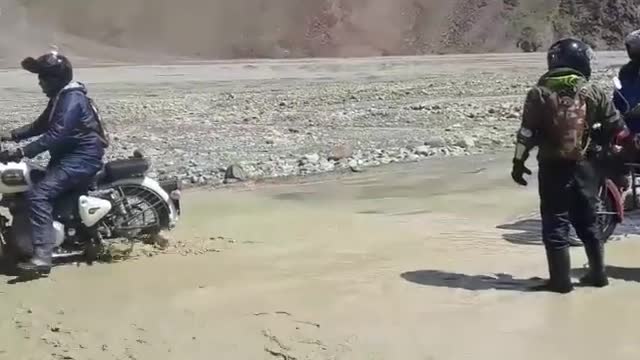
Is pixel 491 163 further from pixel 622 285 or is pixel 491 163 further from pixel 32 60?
pixel 32 60

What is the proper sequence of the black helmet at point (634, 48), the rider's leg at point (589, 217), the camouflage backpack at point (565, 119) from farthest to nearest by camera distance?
the black helmet at point (634, 48) → the rider's leg at point (589, 217) → the camouflage backpack at point (565, 119)

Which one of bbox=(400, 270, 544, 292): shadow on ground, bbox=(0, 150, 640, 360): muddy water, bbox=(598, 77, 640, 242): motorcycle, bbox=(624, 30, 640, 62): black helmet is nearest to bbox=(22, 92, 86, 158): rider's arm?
bbox=(0, 150, 640, 360): muddy water

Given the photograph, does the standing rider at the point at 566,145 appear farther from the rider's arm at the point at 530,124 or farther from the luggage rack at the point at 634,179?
the luggage rack at the point at 634,179

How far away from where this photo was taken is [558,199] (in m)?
7.14

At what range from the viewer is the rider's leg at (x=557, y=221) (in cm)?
712

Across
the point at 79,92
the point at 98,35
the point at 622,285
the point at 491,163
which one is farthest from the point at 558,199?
the point at 98,35

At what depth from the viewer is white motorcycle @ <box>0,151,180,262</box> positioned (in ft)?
26.0

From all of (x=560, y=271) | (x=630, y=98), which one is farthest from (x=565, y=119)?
(x=630, y=98)

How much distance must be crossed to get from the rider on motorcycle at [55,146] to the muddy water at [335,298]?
0.34 metres

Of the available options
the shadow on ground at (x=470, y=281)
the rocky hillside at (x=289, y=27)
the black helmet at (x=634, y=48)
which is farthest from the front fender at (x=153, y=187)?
the rocky hillside at (x=289, y=27)

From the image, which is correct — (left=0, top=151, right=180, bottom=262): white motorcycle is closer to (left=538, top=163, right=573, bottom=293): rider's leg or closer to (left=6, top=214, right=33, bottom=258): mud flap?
(left=6, top=214, right=33, bottom=258): mud flap

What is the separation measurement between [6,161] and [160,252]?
4.87 feet

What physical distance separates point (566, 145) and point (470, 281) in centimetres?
124

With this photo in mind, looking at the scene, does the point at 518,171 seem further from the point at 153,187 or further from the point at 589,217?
the point at 153,187
